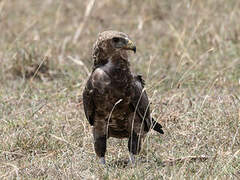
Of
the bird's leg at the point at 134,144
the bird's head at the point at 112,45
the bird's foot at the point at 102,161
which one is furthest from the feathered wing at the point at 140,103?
the bird's foot at the point at 102,161

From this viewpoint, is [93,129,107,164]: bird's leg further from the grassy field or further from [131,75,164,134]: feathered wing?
[131,75,164,134]: feathered wing

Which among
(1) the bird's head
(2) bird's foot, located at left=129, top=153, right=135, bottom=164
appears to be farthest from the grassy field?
(1) the bird's head

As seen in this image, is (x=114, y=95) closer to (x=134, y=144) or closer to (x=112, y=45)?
(x=112, y=45)

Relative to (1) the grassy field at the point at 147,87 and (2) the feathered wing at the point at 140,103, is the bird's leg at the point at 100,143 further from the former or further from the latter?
(2) the feathered wing at the point at 140,103

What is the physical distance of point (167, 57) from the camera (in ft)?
27.2

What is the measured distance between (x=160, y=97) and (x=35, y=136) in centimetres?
166

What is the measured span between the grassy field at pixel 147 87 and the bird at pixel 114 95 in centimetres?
23

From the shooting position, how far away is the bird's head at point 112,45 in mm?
4711

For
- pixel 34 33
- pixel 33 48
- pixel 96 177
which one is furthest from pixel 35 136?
pixel 34 33

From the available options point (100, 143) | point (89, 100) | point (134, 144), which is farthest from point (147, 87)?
point (89, 100)

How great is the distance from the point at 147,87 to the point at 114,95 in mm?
1392

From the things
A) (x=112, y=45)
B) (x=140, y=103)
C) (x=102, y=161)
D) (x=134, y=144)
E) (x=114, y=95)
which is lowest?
(x=102, y=161)

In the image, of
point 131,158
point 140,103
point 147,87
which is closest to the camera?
point 140,103

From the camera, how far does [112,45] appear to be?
475 centimetres
